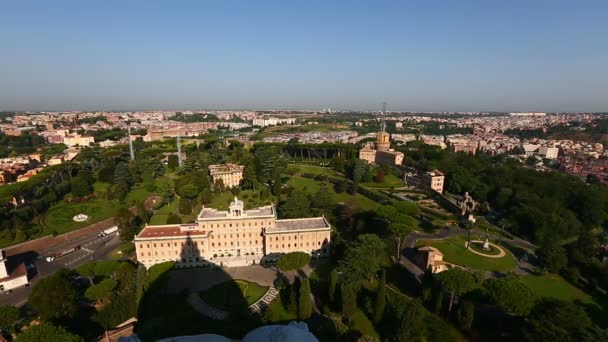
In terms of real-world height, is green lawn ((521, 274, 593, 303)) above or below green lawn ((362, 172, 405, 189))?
below

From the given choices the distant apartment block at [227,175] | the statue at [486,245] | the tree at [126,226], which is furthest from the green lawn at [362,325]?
the distant apartment block at [227,175]

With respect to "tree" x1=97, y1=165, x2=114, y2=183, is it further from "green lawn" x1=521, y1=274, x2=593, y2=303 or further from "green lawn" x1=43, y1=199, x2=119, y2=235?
"green lawn" x1=521, y1=274, x2=593, y2=303

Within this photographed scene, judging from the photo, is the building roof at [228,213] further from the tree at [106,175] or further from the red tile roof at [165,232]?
the tree at [106,175]

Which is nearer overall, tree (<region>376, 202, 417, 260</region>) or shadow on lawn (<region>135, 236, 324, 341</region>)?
shadow on lawn (<region>135, 236, 324, 341</region>)

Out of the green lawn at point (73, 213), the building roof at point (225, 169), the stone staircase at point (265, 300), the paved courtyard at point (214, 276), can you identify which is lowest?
the paved courtyard at point (214, 276)

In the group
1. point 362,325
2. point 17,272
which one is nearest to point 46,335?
point 17,272

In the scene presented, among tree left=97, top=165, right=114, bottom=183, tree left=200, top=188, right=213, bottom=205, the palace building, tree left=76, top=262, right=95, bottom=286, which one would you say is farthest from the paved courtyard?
tree left=97, top=165, right=114, bottom=183
